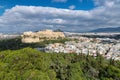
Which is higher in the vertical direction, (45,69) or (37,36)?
(45,69)

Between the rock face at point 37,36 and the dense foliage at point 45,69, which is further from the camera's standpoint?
the rock face at point 37,36

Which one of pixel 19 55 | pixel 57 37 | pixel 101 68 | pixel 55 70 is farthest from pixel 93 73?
pixel 57 37

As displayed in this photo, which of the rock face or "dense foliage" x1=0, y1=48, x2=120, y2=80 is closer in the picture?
"dense foliage" x1=0, y1=48, x2=120, y2=80

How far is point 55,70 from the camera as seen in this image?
1617 inches

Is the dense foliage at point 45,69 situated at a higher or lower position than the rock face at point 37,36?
higher

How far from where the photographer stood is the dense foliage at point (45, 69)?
33.9 m

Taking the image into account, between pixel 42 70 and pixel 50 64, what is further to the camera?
pixel 50 64

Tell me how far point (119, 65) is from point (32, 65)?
846 inches

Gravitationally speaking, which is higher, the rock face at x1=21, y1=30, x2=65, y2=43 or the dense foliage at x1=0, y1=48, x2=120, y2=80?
the dense foliage at x1=0, y1=48, x2=120, y2=80

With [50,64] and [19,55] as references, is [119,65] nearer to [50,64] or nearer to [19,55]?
[50,64]

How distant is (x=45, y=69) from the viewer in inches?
1470

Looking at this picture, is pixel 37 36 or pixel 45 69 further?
pixel 37 36

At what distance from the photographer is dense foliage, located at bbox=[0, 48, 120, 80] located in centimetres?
3394

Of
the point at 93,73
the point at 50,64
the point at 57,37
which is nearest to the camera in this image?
the point at 50,64
